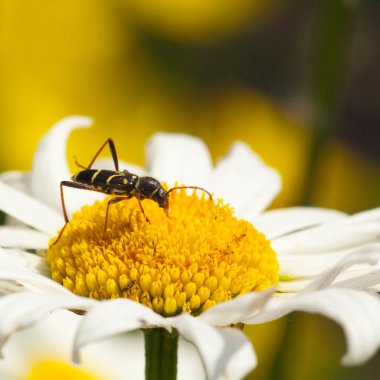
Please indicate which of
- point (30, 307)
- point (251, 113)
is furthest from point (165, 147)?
point (251, 113)

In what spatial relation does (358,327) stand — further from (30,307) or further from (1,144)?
(1,144)

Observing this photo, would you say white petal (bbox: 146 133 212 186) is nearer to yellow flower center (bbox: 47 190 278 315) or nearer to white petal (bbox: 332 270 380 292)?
yellow flower center (bbox: 47 190 278 315)

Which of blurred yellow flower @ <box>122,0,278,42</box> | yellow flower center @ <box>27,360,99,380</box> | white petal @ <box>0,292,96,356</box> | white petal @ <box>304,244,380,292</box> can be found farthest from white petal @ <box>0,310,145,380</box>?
blurred yellow flower @ <box>122,0,278,42</box>

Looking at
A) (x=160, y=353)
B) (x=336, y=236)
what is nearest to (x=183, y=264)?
(x=160, y=353)

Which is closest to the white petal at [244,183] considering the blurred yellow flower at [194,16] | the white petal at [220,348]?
the white petal at [220,348]

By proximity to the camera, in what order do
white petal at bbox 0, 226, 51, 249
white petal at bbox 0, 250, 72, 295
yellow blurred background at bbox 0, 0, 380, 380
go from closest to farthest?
white petal at bbox 0, 250, 72, 295, white petal at bbox 0, 226, 51, 249, yellow blurred background at bbox 0, 0, 380, 380

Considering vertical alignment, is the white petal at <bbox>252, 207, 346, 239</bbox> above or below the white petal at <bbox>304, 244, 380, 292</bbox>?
below

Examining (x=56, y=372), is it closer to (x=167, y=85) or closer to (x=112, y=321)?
(x=112, y=321)
